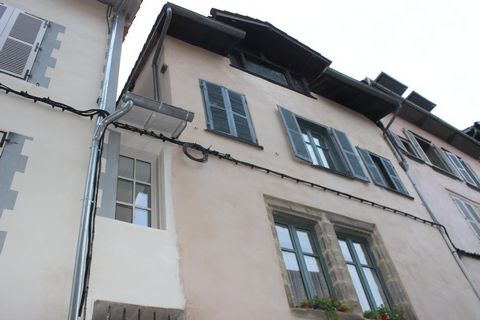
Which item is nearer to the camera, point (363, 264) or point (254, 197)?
point (254, 197)

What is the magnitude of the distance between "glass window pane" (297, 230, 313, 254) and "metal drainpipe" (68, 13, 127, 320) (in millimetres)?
2787

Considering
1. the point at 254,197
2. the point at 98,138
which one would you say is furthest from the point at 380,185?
the point at 98,138

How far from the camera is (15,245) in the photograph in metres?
3.22

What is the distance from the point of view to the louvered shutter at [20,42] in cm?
476

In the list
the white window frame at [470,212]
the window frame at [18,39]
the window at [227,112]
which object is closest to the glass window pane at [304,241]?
the window at [227,112]

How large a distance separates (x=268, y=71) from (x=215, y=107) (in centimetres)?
294

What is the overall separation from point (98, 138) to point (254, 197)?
2064 mm

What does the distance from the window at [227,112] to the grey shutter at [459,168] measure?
745 centimetres

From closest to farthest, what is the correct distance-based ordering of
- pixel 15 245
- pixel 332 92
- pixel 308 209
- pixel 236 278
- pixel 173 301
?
pixel 15 245 → pixel 173 301 → pixel 236 278 → pixel 308 209 → pixel 332 92

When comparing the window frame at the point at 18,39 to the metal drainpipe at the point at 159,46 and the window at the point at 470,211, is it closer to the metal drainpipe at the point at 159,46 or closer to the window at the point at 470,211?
the metal drainpipe at the point at 159,46

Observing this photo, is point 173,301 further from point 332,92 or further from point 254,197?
point 332,92

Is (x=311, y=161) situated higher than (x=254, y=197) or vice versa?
(x=311, y=161)

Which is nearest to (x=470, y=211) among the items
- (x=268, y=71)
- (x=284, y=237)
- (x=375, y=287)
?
(x=375, y=287)

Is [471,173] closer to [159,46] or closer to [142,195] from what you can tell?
[159,46]
